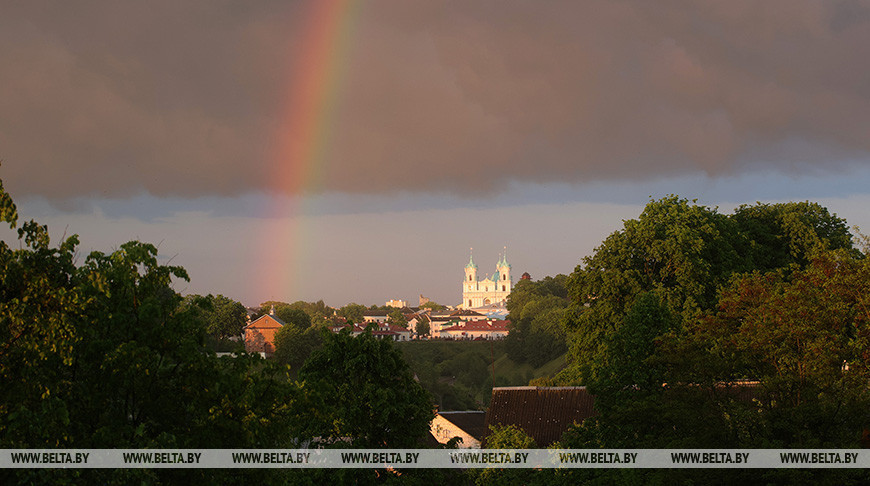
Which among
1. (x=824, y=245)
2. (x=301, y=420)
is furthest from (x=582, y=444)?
(x=824, y=245)

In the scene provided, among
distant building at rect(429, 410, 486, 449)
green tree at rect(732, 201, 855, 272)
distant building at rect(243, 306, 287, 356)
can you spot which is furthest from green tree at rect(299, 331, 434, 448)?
distant building at rect(243, 306, 287, 356)

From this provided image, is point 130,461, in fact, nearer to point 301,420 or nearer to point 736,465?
point 301,420

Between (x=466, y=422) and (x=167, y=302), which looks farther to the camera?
(x=466, y=422)

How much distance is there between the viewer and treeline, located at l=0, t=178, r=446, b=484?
1031cm

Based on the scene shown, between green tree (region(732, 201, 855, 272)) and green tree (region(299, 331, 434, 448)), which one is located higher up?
green tree (region(732, 201, 855, 272))

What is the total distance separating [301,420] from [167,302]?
404 centimetres

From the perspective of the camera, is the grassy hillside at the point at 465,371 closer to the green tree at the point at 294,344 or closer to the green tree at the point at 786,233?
the green tree at the point at 294,344

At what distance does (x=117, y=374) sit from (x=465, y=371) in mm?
100080

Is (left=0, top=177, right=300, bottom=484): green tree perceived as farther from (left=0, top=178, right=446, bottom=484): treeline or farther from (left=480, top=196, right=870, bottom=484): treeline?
(left=480, top=196, right=870, bottom=484): treeline

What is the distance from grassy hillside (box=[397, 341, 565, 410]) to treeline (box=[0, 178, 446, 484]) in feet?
183

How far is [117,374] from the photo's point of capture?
11.6 meters

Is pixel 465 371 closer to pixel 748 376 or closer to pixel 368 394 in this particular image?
pixel 748 376

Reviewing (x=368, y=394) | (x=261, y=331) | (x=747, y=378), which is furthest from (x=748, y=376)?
(x=261, y=331)

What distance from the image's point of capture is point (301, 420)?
15383 millimetres
